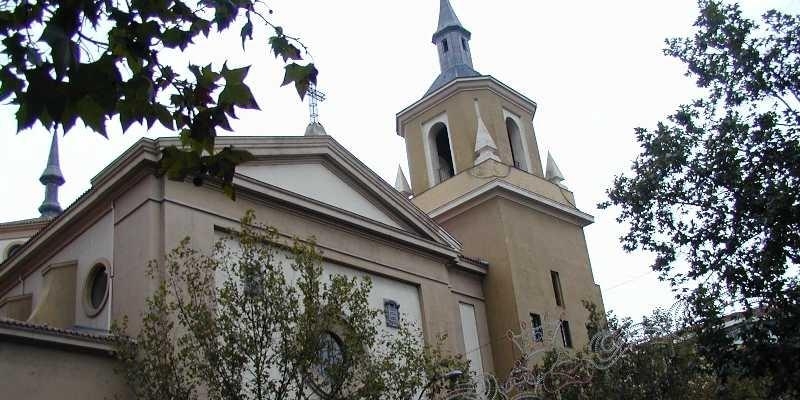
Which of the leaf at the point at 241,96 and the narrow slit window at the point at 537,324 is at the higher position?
the narrow slit window at the point at 537,324

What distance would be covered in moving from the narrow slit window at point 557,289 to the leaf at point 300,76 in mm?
18008

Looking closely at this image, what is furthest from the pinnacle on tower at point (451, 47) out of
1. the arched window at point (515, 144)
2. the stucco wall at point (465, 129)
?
the arched window at point (515, 144)

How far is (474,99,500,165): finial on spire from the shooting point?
23828mm

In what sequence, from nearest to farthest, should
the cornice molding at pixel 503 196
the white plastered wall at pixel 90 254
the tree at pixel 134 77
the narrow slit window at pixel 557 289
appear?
the tree at pixel 134 77 → the white plastered wall at pixel 90 254 → the cornice molding at pixel 503 196 → the narrow slit window at pixel 557 289

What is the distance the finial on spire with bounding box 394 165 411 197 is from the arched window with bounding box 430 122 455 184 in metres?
1.26

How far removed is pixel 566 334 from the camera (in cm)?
2281

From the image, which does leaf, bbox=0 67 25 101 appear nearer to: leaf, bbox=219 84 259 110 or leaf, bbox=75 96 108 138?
leaf, bbox=75 96 108 138

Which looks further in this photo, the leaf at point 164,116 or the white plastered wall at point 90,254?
the white plastered wall at point 90,254

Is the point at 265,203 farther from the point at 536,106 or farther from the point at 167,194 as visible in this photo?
the point at 536,106

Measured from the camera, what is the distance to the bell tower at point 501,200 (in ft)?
72.9

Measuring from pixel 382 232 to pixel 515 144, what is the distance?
811 cm

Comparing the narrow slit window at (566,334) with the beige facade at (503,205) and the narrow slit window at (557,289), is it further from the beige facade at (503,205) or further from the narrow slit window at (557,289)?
the narrow slit window at (557,289)

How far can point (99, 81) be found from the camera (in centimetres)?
479

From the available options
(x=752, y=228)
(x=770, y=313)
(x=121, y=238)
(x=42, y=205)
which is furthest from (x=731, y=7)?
(x=42, y=205)
